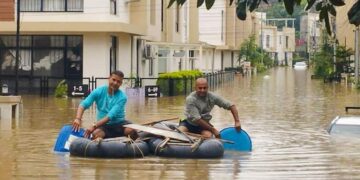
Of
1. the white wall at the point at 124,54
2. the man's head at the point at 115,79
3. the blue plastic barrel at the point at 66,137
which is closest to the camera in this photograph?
the man's head at the point at 115,79

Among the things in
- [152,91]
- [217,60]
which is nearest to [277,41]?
[217,60]

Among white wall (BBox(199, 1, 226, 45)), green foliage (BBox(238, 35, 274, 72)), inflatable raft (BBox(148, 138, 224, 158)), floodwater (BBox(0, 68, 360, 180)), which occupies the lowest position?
floodwater (BBox(0, 68, 360, 180))

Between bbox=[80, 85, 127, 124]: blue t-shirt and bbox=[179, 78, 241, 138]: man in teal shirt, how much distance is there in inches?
44.8

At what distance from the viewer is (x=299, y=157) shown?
13.9 meters

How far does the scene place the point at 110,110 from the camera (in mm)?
13438

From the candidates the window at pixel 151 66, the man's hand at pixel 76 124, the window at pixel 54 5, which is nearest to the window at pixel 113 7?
the window at pixel 54 5

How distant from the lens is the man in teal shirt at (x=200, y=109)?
45.6 feet

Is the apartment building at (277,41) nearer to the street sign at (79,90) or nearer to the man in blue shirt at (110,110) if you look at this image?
the street sign at (79,90)

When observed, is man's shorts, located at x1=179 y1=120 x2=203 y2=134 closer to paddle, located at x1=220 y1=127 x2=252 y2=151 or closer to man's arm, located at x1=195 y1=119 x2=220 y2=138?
man's arm, located at x1=195 y1=119 x2=220 y2=138

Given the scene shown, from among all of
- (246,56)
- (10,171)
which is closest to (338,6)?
(10,171)

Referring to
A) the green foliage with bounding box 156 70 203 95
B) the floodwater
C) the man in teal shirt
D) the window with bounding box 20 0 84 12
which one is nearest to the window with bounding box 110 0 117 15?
the window with bounding box 20 0 84 12

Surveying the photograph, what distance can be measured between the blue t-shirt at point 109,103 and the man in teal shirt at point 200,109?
1.14 m

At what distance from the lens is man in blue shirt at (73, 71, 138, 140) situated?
13328 millimetres

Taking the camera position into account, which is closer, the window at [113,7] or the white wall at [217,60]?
the window at [113,7]
